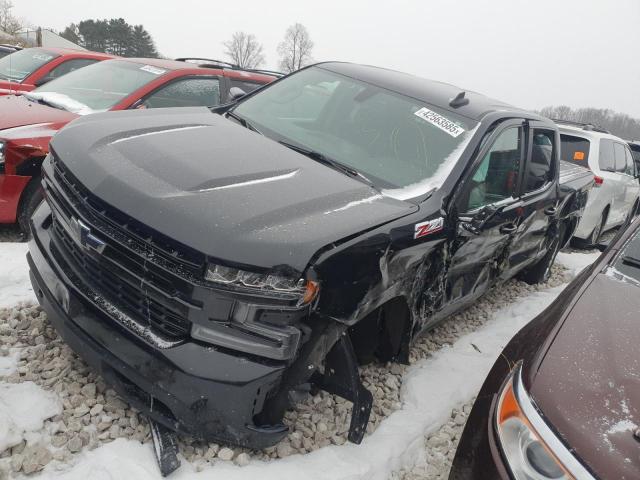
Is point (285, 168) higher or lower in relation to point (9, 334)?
higher

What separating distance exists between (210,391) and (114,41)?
6468cm

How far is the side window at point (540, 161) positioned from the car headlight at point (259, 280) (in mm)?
2324

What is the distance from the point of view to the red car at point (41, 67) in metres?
5.98

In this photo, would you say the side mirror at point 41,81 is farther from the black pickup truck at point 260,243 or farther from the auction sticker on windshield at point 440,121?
the auction sticker on windshield at point 440,121

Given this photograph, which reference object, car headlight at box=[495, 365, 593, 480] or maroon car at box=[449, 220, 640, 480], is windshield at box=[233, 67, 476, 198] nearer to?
maroon car at box=[449, 220, 640, 480]

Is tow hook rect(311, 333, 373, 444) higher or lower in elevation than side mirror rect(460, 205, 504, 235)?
lower

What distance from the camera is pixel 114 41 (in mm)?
57375

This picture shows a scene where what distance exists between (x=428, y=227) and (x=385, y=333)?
67cm

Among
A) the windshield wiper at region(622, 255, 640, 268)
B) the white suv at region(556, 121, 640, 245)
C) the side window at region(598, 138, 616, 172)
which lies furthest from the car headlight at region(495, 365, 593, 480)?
the side window at region(598, 138, 616, 172)

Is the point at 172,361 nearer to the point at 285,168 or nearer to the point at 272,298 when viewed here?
the point at 272,298

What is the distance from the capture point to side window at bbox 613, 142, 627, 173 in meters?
7.22

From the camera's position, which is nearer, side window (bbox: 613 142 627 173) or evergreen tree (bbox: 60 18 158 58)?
side window (bbox: 613 142 627 173)

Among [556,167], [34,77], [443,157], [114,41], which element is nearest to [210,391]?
[443,157]

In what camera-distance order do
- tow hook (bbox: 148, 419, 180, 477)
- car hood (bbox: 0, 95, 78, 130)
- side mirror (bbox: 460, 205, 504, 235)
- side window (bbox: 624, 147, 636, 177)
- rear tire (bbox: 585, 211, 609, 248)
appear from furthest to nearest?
side window (bbox: 624, 147, 636, 177)
rear tire (bbox: 585, 211, 609, 248)
car hood (bbox: 0, 95, 78, 130)
side mirror (bbox: 460, 205, 504, 235)
tow hook (bbox: 148, 419, 180, 477)
